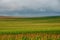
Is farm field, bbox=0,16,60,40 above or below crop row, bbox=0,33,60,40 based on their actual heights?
above

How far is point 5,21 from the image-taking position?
0.78 m

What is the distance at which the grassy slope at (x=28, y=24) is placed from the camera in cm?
77

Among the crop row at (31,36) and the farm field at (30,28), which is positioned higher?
the farm field at (30,28)

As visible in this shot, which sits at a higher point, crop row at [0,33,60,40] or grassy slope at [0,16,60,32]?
grassy slope at [0,16,60,32]

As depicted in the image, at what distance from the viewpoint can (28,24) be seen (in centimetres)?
78

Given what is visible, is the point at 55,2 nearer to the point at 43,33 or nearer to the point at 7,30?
the point at 43,33

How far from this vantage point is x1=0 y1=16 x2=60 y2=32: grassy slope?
2.52 feet

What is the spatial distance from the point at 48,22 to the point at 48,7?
8 cm

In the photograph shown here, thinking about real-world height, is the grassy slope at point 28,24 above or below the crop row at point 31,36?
above

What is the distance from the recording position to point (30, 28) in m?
0.77

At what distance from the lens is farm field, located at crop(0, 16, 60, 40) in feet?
2.48

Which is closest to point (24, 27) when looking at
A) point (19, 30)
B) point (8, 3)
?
point (19, 30)

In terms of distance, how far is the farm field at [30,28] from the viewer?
0.76m

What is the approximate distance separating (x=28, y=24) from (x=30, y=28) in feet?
0.08
